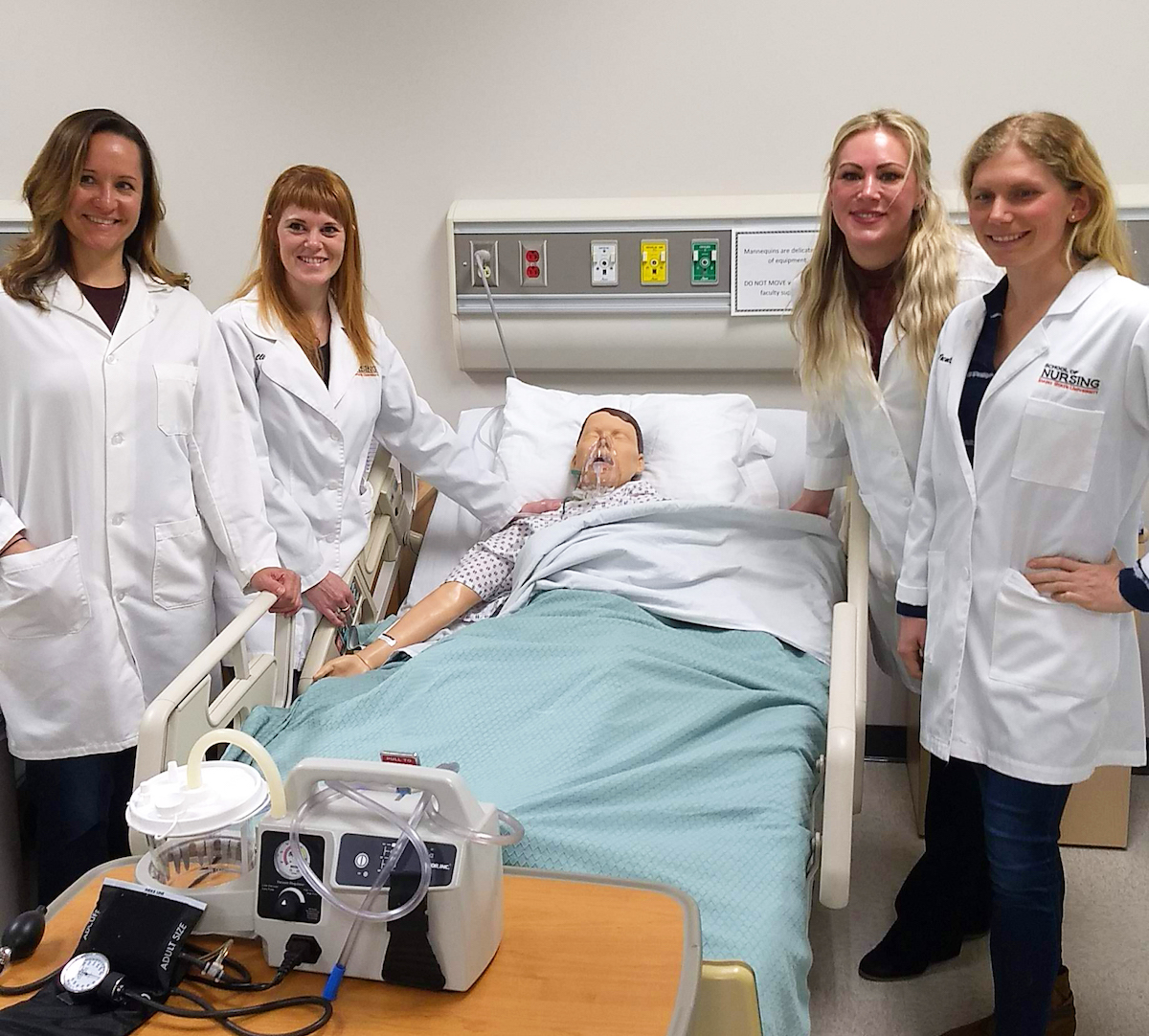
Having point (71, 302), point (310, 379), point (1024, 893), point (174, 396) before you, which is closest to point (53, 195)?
point (71, 302)

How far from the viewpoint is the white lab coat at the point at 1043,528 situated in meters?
1.67

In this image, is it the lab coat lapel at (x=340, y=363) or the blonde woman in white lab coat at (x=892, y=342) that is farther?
the lab coat lapel at (x=340, y=363)

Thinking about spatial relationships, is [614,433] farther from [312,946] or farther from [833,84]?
[312,946]

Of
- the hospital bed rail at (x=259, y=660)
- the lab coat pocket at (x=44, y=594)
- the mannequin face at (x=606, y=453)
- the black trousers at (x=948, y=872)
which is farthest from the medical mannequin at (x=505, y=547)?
the black trousers at (x=948, y=872)

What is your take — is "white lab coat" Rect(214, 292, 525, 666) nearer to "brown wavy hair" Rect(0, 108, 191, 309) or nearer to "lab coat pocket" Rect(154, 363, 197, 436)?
"lab coat pocket" Rect(154, 363, 197, 436)

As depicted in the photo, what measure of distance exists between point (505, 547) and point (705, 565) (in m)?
0.50

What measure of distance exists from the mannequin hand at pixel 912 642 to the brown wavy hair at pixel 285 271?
1.33 metres

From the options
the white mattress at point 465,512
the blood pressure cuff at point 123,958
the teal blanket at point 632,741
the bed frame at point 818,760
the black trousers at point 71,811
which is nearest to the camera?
the blood pressure cuff at point 123,958

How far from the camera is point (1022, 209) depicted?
5.50 ft

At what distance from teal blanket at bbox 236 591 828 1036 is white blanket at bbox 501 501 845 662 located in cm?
6

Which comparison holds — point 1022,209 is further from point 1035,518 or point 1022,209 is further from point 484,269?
point 484,269

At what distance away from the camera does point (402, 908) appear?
3.84 feet

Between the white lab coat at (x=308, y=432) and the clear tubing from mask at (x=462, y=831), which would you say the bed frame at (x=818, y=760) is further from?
the clear tubing from mask at (x=462, y=831)

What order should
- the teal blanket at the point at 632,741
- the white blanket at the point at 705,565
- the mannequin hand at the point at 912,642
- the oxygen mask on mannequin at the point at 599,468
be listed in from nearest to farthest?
the teal blanket at the point at 632,741
the mannequin hand at the point at 912,642
the white blanket at the point at 705,565
the oxygen mask on mannequin at the point at 599,468
